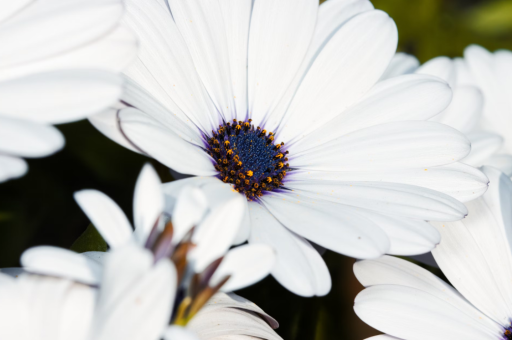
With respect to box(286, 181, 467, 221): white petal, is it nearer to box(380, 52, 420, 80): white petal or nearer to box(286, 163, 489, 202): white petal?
box(286, 163, 489, 202): white petal

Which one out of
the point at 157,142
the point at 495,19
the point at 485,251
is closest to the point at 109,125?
the point at 157,142

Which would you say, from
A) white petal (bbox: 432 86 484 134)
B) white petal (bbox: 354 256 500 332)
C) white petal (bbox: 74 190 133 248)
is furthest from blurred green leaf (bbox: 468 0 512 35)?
white petal (bbox: 74 190 133 248)

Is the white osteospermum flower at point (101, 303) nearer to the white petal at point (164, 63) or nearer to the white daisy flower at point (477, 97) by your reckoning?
the white petal at point (164, 63)

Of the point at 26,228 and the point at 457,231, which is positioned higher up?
the point at 457,231

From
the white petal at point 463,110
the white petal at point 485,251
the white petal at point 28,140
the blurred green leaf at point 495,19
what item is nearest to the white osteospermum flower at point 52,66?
the white petal at point 28,140

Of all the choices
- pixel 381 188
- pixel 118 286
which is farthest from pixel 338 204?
pixel 118 286

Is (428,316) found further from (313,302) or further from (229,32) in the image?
(229,32)
